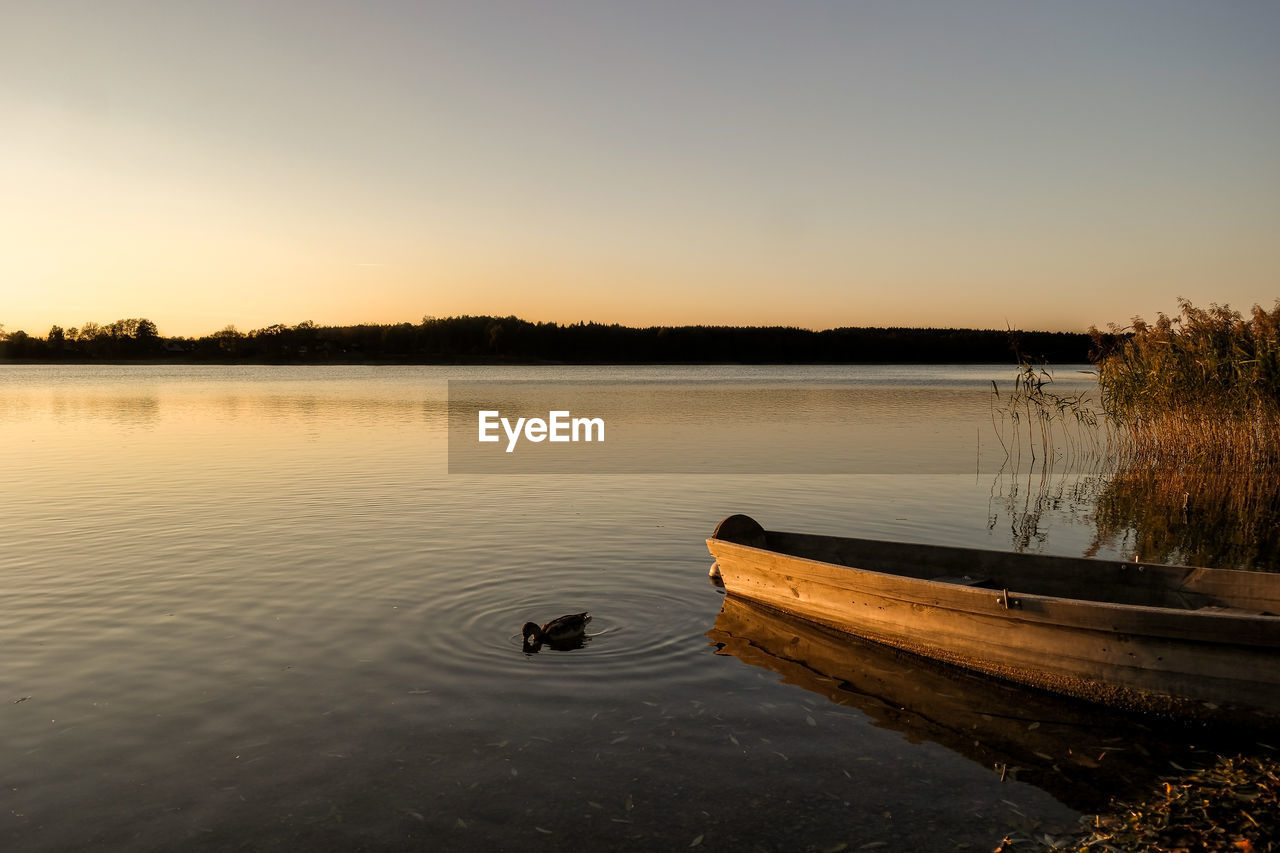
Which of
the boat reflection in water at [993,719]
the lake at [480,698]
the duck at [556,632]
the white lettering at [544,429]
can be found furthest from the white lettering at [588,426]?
the boat reflection in water at [993,719]

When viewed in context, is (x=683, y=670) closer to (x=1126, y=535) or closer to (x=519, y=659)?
(x=519, y=659)

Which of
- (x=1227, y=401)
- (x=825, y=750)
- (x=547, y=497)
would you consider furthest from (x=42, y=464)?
(x=1227, y=401)

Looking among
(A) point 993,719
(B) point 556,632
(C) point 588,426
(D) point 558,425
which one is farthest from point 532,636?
(D) point 558,425

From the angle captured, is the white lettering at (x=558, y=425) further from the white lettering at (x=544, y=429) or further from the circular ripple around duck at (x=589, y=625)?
the circular ripple around duck at (x=589, y=625)

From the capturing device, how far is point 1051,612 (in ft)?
27.5

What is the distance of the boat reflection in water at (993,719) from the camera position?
7184mm

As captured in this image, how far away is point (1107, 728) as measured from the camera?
26.2ft

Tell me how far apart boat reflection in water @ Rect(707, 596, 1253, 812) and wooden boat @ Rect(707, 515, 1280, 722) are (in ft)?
0.59

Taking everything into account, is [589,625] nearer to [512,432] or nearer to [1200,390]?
[1200,390]

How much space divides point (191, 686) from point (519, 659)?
3346mm

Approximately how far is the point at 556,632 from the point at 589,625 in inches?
34.8

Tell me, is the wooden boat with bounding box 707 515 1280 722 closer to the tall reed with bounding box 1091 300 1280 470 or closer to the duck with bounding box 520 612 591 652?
the duck with bounding box 520 612 591 652

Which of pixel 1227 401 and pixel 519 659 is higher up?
pixel 1227 401

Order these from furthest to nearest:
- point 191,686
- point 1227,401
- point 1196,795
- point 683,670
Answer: point 1227,401 → point 683,670 → point 191,686 → point 1196,795
